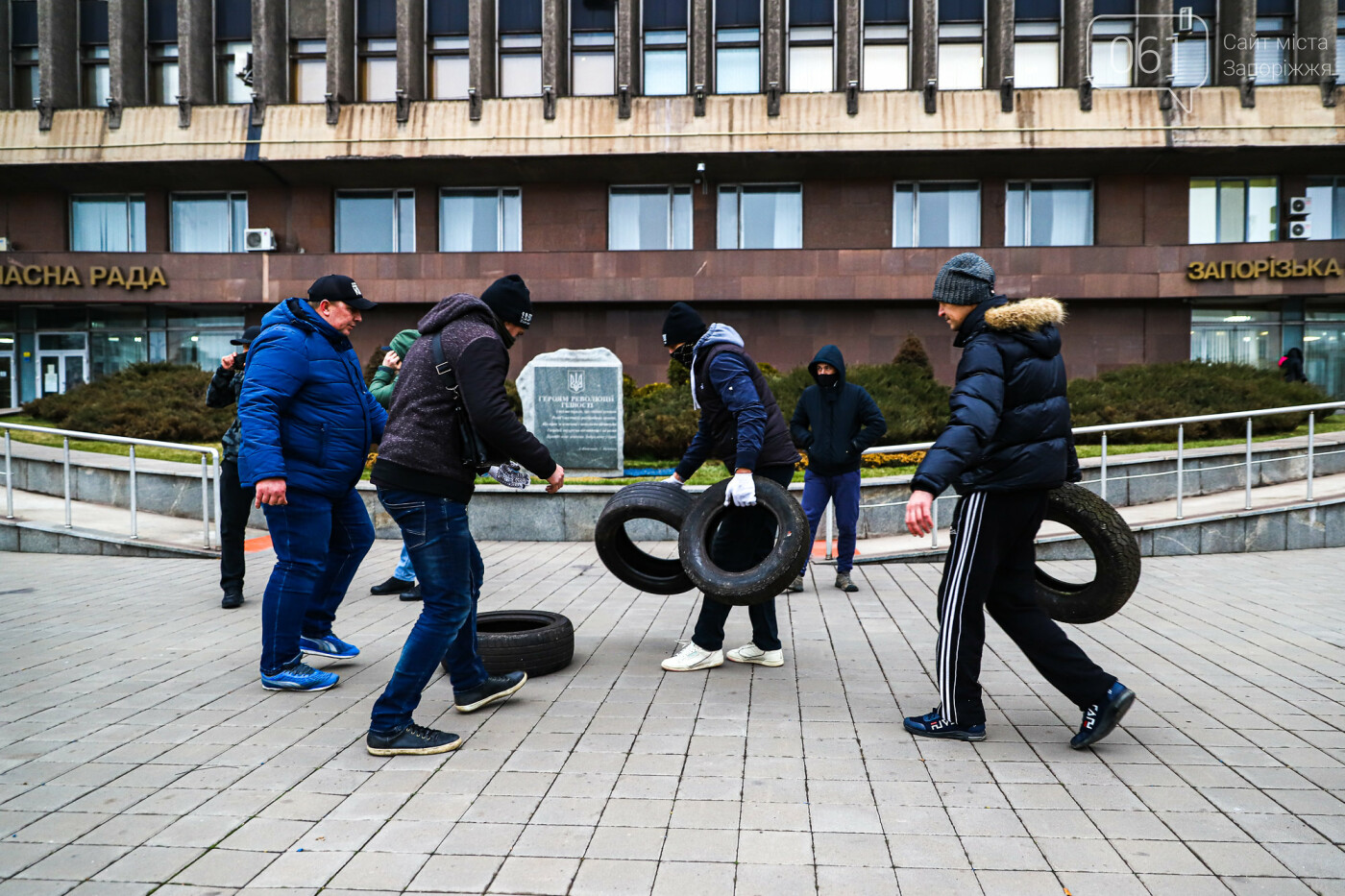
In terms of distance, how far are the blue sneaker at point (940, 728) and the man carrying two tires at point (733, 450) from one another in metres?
1.29

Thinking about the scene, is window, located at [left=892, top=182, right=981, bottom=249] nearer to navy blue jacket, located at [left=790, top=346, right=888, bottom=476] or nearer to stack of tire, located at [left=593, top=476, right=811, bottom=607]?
navy blue jacket, located at [left=790, top=346, right=888, bottom=476]

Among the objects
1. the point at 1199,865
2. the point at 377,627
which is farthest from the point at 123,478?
the point at 1199,865

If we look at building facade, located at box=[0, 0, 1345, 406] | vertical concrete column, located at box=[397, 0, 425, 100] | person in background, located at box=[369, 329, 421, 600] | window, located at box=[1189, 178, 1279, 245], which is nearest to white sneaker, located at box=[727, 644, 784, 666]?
person in background, located at box=[369, 329, 421, 600]

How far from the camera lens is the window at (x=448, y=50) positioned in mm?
26406

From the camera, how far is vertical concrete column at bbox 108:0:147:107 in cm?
2650

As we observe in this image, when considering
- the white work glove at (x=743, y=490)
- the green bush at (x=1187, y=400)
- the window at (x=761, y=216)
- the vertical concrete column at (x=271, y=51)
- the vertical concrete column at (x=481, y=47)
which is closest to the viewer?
the white work glove at (x=743, y=490)

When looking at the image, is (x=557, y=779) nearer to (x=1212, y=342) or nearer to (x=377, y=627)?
(x=377, y=627)

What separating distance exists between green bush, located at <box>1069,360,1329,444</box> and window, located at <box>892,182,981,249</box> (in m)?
9.13

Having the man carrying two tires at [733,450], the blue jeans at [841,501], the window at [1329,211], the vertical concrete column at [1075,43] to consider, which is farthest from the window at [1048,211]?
the man carrying two tires at [733,450]

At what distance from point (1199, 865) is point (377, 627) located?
17.7ft

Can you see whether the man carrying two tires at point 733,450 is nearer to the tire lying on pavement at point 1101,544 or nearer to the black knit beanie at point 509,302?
the black knit beanie at point 509,302

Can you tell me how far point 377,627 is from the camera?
676 centimetres

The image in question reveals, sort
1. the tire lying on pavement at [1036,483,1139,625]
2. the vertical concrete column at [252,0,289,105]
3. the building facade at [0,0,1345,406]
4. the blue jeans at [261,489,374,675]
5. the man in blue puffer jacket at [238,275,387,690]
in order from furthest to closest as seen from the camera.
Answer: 1. the vertical concrete column at [252,0,289,105]
2. the building facade at [0,0,1345,406]
3. the blue jeans at [261,489,374,675]
4. the man in blue puffer jacket at [238,275,387,690]
5. the tire lying on pavement at [1036,483,1139,625]

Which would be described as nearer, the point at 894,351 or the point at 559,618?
the point at 559,618
